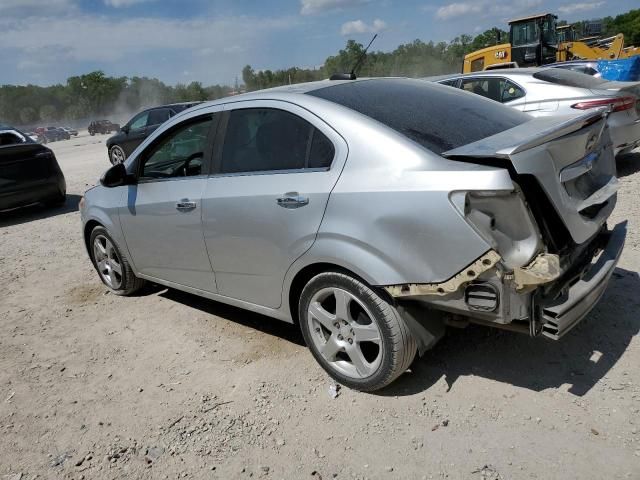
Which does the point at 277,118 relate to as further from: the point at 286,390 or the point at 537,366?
the point at 537,366

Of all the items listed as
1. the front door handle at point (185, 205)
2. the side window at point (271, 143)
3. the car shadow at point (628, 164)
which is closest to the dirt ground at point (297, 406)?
the front door handle at point (185, 205)

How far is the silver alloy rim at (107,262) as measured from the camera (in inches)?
191

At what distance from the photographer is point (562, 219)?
8.39ft

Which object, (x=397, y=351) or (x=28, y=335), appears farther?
(x=28, y=335)

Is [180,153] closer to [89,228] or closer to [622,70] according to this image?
[89,228]

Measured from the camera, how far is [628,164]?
8258 mm

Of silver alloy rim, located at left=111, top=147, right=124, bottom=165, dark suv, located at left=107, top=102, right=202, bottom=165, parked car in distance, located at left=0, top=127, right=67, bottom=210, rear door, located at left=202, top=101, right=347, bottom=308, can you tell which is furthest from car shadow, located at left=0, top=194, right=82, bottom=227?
rear door, located at left=202, top=101, right=347, bottom=308

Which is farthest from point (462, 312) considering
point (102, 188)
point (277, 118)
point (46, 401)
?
point (102, 188)

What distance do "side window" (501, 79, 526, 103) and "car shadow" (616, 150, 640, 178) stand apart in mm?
1929

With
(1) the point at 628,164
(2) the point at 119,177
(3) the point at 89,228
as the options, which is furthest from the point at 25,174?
(1) the point at 628,164

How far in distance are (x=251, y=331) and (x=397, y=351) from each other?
1571 mm

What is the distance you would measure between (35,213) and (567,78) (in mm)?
9339

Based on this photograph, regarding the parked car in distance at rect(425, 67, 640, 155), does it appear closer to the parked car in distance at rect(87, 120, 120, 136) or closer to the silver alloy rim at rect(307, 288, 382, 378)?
the silver alloy rim at rect(307, 288, 382, 378)

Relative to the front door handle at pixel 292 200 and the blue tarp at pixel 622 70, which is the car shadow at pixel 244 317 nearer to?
the front door handle at pixel 292 200
